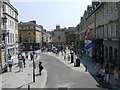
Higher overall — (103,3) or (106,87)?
(103,3)

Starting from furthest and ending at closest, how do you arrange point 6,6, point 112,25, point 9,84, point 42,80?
1. point 6,6
2. point 112,25
3. point 42,80
4. point 9,84

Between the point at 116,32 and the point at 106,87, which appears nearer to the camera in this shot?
the point at 106,87

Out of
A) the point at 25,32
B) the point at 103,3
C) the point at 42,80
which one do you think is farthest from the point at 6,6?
the point at 25,32

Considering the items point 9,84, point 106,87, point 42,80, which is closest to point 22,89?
point 9,84

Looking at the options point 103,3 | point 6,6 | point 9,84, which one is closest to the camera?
point 9,84

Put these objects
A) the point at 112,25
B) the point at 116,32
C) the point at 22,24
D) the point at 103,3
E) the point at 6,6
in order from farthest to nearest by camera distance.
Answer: the point at 22,24
the point at 6,6
the point at 103,3
the point at 112,25
the point at 116,32

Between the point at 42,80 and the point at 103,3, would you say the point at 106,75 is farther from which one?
the point at 103,3

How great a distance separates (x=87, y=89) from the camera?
1997 cm

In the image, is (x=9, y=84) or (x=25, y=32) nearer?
(x=9, y=84)

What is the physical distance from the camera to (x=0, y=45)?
3191cm

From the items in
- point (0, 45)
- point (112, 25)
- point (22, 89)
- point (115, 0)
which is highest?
point (115, 0)

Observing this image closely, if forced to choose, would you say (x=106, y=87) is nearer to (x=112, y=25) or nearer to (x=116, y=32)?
(x=116, y=32)

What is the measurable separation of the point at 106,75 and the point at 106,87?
2524 mm

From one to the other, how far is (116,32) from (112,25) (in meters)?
2.30
